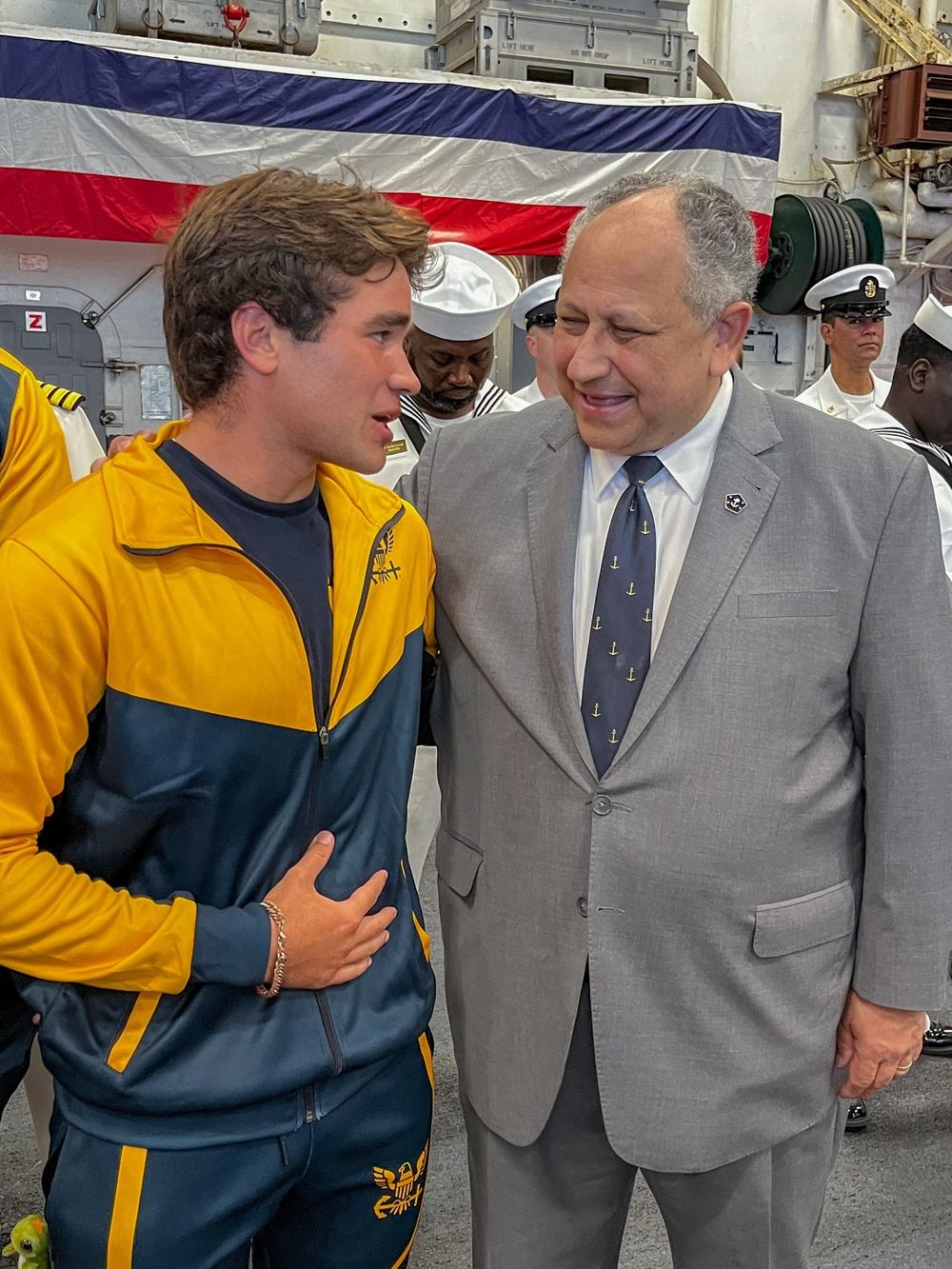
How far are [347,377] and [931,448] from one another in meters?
2.02

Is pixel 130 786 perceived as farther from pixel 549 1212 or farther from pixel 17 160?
pixel 17 160

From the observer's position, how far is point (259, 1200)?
4.14 ft

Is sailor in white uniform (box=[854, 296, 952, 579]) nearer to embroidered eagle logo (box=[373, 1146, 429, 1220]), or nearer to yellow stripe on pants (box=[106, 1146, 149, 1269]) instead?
embroidered eagle logo (box=[373, 1146, 429, 1220])

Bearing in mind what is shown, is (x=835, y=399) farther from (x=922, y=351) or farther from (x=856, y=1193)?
(x=856, y=1193)

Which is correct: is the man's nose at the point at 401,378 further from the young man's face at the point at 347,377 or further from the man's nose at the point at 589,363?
the man's nose at the point at 589,363

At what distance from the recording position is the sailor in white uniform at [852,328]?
171 inches

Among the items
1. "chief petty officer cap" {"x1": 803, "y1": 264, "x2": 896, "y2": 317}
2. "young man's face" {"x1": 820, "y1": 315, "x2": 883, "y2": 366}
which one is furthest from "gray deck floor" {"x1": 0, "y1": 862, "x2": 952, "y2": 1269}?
"chief petty officer cap" {"x1": 803, "y1": 264, "x2": 896, "y2": 317}

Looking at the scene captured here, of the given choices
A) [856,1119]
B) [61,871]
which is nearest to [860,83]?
[856,1119]

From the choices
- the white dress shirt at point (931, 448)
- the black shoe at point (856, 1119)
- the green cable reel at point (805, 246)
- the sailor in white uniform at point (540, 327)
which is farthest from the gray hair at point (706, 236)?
the green cable reel at point (805, 246)

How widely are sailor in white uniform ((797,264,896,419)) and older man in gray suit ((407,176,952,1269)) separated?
309 cm

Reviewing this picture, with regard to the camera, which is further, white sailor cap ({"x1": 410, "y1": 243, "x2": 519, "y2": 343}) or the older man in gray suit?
Answer: white sailor cap ({"x1": 410, "y1": 243, "x2": 519, "y2": 343})

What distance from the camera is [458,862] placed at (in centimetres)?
154

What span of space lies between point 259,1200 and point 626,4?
6.35 m

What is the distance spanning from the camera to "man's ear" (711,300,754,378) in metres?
1.44
